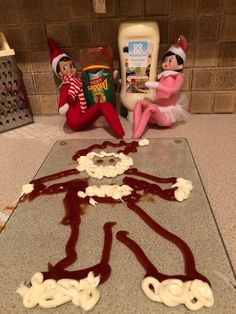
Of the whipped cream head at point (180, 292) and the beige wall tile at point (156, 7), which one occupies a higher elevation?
the beige wall tile at point (156, 7)

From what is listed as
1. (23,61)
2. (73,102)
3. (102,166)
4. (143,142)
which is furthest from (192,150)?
(23,61)

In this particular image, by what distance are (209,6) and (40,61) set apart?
48 cm

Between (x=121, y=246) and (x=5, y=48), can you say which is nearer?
(x=121, y=246)

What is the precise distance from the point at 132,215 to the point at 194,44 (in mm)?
530

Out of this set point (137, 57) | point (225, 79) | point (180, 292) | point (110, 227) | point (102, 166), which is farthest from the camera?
point (225, 79)

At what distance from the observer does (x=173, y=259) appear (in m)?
0.40

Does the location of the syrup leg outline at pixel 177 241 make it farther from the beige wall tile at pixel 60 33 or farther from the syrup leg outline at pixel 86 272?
the beige wall tile at pixel 60 33

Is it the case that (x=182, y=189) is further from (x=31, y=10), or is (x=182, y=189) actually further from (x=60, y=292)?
(x=31, y=10)

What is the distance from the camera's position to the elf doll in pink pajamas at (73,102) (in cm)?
73

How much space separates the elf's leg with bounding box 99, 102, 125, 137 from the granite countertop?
0.09ft

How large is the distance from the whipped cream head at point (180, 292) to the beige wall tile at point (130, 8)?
65 cm

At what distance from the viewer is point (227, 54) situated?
0.78 m

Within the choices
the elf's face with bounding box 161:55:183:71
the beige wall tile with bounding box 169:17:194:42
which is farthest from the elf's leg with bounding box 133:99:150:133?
the beige wall tile with bounding box 169:17:194:42

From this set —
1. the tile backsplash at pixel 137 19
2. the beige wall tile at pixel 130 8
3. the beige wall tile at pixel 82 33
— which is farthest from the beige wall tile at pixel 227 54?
the beige wall tile at pixel 82 33
